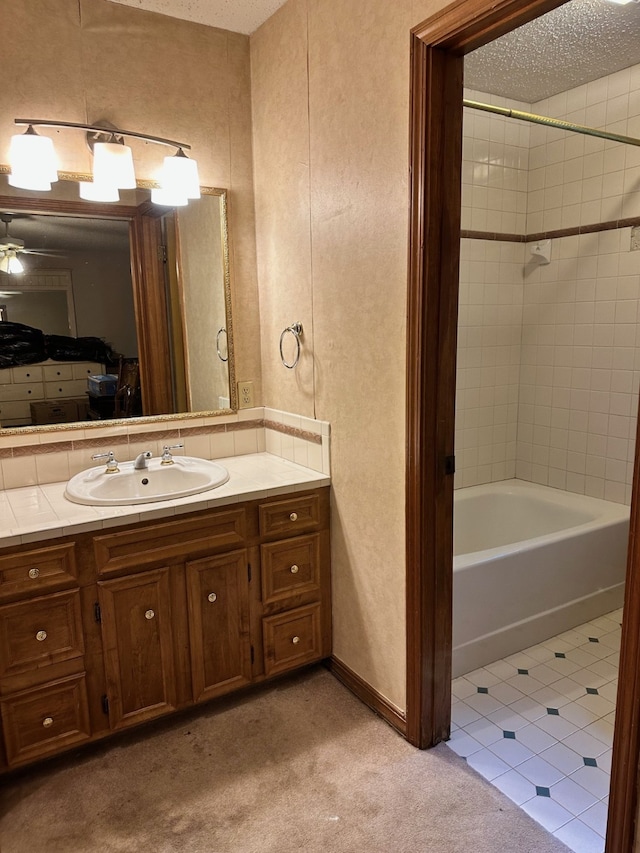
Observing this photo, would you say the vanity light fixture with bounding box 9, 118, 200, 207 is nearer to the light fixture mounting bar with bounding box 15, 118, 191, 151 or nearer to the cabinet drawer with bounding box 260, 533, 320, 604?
the light fixture mounting bar with bounding box 15, 118, 191, 151

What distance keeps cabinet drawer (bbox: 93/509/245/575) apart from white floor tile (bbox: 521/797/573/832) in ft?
3.95

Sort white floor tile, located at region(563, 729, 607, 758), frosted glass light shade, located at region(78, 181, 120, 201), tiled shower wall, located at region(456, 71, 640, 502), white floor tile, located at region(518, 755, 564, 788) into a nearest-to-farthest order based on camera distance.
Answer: white floor tile, located at region(518, 755, 564, 788)
white floor tile, located at region(563, 729, 607, 758)
frosted glass light shade, located at region(78, 181, 120, 201)
tiled shower wall, located at region(456, 71, 640, 502)

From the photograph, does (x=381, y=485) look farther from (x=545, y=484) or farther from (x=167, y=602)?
(x=545, y=484)

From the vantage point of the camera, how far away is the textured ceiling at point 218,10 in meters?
2.11

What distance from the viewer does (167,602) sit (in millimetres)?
1958

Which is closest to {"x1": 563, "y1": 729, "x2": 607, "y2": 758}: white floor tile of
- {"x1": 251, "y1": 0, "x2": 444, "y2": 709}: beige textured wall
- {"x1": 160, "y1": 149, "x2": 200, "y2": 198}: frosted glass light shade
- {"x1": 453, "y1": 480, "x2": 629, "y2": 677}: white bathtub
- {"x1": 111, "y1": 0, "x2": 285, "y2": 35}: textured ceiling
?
{"x1": 453, "y1": 480, "x2": 629, "y2": 677}: white bathtub

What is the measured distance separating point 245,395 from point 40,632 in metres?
1.25

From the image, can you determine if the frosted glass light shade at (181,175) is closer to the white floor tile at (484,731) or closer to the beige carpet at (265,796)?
the beige carpet at (265,796)

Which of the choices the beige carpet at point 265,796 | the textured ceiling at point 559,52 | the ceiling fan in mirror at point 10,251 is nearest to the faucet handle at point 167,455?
the ceiling fan in mirror at point 10,251

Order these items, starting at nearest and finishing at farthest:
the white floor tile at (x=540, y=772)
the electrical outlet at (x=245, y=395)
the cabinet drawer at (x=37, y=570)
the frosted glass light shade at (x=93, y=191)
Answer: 1. the cabinet drawer at (x=37, y=570)
2. the white floor tile at (x=540, y=772)
3. the frosted glass light shade at (x=93, y=191)
4. the electrical outlet at (x=245, y=395)

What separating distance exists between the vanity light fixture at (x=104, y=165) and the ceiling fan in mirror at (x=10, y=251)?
0.13m

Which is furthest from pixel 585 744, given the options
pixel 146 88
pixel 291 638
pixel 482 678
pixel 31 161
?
pixel 146 88

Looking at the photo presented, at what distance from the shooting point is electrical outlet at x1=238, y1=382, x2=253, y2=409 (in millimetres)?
2590

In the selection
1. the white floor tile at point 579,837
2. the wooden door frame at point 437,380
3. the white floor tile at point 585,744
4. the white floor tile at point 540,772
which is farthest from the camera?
the white floor tile at point 585,744
